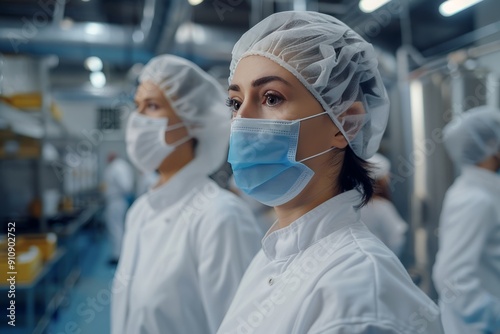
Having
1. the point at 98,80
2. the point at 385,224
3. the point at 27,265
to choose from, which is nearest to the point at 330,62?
the point at 385,224

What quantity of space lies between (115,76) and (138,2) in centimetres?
252

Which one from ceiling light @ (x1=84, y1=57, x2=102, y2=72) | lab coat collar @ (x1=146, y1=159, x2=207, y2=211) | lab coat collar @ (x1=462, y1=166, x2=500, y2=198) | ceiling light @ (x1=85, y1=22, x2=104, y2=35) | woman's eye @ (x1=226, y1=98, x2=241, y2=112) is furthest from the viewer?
ceiling light @ (x1=84, y1=57, x2=102, y2=72)

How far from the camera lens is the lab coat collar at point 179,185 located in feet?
4.73

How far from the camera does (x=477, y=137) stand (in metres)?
2.08

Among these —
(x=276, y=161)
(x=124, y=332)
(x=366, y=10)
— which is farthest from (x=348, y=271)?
(x=366, y=10)

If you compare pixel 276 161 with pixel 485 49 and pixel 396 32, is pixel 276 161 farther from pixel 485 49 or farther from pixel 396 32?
pixel 396 32

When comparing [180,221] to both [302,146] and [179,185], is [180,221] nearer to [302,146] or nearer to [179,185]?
[179,185]

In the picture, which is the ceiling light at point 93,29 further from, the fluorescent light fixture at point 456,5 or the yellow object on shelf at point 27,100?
the fluorescent light fixture at point 456,5

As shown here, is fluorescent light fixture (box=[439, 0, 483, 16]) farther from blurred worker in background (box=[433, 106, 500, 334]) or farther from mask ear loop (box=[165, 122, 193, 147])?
mask ear loop (box=[165, 122, 193, 147])

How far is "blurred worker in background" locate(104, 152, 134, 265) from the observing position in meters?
5.50

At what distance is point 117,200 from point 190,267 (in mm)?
4780

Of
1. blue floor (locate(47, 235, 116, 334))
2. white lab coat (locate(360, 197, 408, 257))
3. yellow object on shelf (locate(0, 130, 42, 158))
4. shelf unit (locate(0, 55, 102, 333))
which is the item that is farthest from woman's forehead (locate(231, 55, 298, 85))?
yellow object on shelf (locate(0, 130, 42, 158))

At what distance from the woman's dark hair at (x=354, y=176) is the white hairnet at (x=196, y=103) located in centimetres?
67

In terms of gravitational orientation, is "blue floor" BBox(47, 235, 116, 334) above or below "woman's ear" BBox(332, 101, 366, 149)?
below
